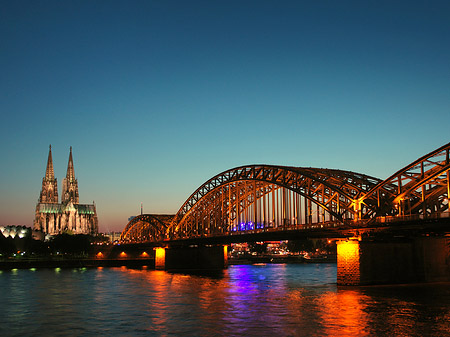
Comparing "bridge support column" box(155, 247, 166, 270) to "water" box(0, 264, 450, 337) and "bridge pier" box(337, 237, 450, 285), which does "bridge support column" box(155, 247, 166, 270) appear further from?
"bridge pier" box(337, 237, 450, 285)

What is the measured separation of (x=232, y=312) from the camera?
47812 mm

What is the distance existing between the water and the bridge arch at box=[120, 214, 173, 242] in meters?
81.6

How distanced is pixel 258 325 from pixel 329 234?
2959cm

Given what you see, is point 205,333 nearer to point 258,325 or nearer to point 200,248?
point 258,325

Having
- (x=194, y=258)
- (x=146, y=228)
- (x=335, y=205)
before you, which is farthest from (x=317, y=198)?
(x=146, y=228)

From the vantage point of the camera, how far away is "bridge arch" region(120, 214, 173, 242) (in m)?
152

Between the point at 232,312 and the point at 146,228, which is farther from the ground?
the point at 146,228

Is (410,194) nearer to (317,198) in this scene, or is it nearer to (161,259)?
(317,198)

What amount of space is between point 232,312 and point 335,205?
116ft

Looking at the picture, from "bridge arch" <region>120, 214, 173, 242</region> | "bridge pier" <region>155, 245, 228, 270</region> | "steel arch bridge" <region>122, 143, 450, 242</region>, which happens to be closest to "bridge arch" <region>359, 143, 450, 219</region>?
"steel arch bridge" <region>122, 143, 450, 242</region>

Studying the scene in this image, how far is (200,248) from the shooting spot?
125188 mm

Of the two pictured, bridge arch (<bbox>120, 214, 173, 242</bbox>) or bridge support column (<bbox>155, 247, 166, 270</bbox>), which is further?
bridge arch (<bbox>120, 214, 173, 242</bbox>)

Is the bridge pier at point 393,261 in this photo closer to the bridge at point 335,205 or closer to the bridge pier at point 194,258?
the bridge at point 335,205

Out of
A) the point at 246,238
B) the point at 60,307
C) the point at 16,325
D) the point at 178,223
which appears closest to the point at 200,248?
the point at 178,223
